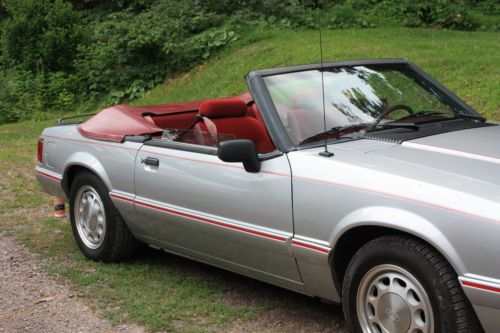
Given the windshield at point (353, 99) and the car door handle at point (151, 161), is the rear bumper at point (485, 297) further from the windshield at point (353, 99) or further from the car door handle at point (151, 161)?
the car door handle at point (151, 161)

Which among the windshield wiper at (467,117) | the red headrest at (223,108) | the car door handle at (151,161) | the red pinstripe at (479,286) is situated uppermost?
the red headrest at (223,108)

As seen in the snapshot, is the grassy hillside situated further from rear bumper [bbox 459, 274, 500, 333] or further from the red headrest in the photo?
rear bumper [bbox 459, 274, 500, 333]

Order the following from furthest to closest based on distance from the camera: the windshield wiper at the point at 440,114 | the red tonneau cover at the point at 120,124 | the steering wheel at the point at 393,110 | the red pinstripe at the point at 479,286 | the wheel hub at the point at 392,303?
1. the red tonneau cover at the point at 120,124
2. the windshield wiper at the point at 440,114
3. the steering wheel at the point at 393,110
4. the wheel hub at the point at 392,303
5. the red pinstripe at the point at 479,286

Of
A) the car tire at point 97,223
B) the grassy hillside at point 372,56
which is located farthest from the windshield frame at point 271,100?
the grassy hillside at point 372,56

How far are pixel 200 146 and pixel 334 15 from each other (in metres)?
13.6

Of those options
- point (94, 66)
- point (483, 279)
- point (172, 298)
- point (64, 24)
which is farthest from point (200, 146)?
point (64, 24)

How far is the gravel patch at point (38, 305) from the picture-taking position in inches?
169

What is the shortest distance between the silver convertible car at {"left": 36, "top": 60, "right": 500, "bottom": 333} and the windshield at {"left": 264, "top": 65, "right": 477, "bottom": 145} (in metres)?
0.01

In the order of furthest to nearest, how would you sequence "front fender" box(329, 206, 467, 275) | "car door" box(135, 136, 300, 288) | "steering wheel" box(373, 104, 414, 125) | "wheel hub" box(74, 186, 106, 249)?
"wheel hub" box(74, 186, 106, 249) → "steering wheel" box(373, 104, 414, 125) → "car door" box(135, 136, 300, 288) → "front fender" box(329, 206, 467, 275)

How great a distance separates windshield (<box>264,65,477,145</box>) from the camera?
4.27m

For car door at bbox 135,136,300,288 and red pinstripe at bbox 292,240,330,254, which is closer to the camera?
red pinstripe at bbox 292,240,330,254

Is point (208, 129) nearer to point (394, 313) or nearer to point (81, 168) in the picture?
point (81, 168)

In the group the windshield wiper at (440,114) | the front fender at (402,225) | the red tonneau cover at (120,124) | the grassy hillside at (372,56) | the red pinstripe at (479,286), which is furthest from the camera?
the grassy hillside at (372,56)

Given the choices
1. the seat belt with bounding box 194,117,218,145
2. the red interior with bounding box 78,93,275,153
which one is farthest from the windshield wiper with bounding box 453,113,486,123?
the seat belt with bounding box 194,117,218,145
